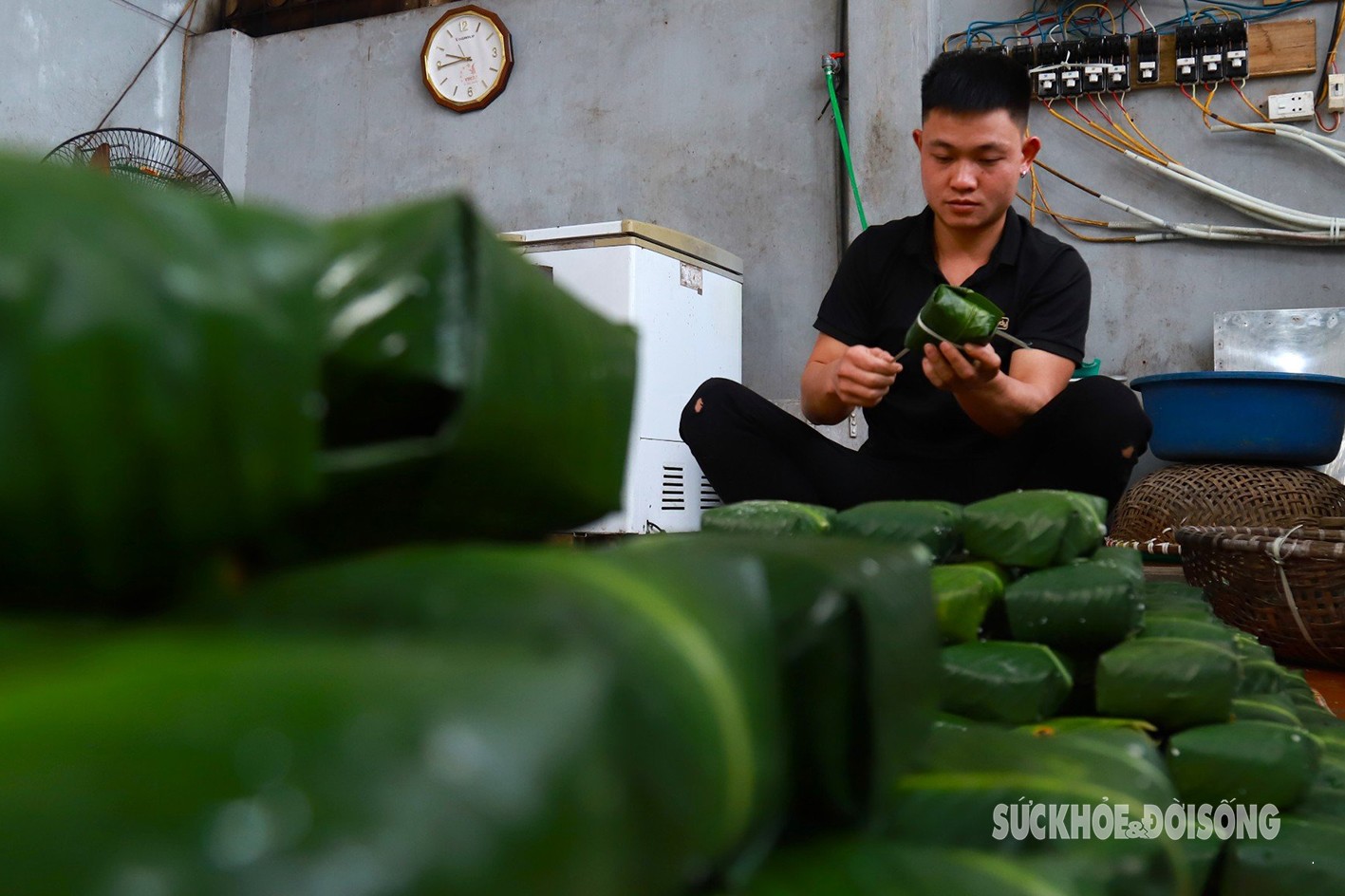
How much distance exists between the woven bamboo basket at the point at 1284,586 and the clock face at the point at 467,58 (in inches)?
128

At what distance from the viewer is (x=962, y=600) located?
31.0 inches

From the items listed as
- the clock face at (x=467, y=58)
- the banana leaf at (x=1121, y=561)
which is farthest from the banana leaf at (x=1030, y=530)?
the clock face at (x=467, y=58)

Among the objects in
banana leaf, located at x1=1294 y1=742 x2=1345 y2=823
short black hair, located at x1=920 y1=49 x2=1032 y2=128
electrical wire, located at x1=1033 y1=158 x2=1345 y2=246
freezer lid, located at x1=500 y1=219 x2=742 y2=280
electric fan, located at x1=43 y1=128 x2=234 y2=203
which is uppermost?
electric fan, located at x1=43 y1=128 x2=234 y2=203

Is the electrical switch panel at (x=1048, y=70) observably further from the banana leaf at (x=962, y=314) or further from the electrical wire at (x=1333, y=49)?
the banana leaf at (x=962, y=314)

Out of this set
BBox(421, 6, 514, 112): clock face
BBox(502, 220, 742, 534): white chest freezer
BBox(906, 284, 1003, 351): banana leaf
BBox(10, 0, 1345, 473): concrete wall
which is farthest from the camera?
BBox(421, 6, 514, 112): clock face

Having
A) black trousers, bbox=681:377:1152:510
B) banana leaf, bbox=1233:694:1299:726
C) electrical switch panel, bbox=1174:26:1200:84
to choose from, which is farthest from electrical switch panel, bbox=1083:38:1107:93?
banana leaf, bbox=1233:694:1299:726

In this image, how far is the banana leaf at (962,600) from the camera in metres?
0.78

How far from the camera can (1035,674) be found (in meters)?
0.73

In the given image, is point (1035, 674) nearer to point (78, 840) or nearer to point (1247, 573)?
point (78, 840)

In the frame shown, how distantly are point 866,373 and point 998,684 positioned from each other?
1.12 m

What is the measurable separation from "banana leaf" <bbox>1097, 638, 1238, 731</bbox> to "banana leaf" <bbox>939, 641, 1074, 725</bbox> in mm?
57

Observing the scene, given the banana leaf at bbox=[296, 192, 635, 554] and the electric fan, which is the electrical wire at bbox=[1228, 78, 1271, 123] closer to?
the electric fan

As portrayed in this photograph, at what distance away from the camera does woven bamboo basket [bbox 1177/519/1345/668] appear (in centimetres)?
197

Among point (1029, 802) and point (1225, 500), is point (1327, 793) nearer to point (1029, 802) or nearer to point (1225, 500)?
point (1029, 802)
